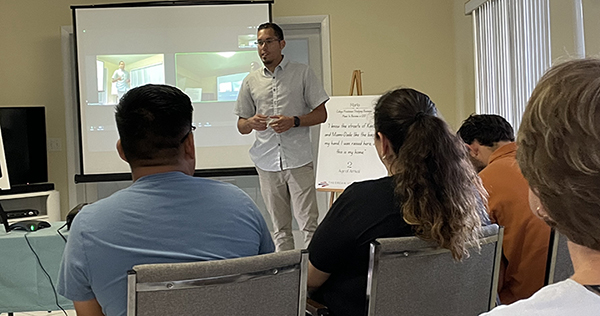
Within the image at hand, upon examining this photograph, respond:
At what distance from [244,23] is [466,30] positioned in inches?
70.0

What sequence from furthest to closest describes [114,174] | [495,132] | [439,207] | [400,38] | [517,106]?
[400,38] → [114,174] → [517,106] → [495,132] → [439,207]

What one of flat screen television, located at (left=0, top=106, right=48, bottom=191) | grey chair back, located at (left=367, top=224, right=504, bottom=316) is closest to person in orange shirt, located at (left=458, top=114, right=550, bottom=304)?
grey chair back, located at (left=367, top=224, right=504, bottom=316)

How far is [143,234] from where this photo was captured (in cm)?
→ 126

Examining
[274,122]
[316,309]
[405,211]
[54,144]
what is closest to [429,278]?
[405,211]

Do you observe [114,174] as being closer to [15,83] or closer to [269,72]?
[15,83]

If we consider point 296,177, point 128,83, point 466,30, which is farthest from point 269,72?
point 466,30

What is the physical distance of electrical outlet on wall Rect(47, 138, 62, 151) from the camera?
4879 millimetres

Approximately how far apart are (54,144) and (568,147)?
15.9 feet

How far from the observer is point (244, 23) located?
4680mm

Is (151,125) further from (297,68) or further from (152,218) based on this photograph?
(297,68)

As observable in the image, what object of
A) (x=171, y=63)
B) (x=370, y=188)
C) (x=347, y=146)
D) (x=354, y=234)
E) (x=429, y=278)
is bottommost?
(x=429, y=278)

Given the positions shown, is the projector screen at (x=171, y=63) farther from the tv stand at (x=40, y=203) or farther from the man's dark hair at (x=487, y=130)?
the man's dark hair at (x=487, y=130)

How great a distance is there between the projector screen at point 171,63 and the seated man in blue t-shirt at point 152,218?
3.32m

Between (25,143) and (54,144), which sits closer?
(25,143)
